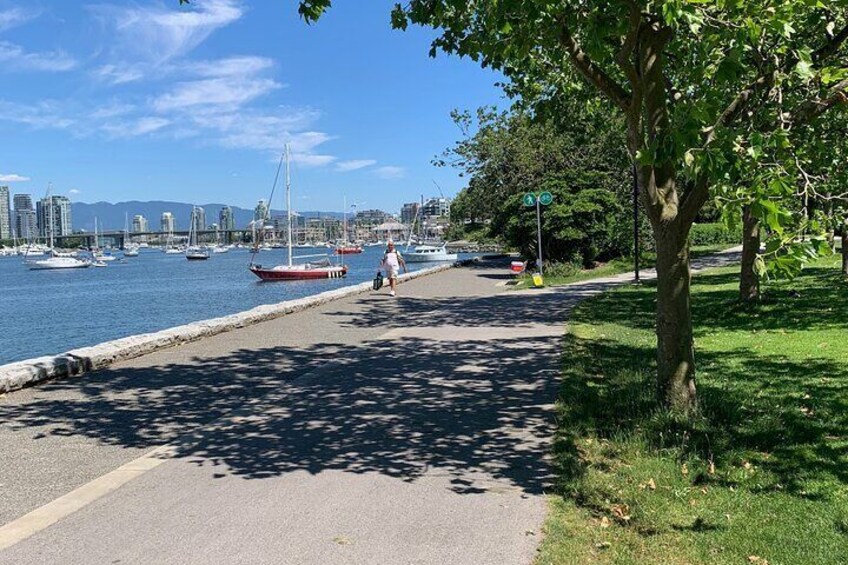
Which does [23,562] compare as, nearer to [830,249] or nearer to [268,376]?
[830,249]

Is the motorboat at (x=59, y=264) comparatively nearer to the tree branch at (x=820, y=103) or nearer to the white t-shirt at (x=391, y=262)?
the white t-shirt at (x=391, y=262)

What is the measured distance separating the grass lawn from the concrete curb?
6229 millimetres

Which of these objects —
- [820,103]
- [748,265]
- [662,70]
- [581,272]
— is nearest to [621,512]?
[820,103]

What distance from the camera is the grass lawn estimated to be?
4031 mm

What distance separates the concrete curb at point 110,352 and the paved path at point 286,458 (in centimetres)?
24

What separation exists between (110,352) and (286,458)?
5.60 metres

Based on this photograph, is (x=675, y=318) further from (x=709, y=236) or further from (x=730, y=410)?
(x=709, y=236)

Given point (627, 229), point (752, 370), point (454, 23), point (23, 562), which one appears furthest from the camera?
point (627, 229)

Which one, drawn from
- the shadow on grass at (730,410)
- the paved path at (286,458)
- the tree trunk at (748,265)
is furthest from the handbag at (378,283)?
the shadow on grass at (730,410)

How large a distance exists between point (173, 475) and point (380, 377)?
3.97 metres

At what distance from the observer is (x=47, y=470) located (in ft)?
18.5

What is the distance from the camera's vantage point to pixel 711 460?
212 inches

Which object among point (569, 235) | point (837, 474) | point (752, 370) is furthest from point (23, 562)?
point (569, 235)

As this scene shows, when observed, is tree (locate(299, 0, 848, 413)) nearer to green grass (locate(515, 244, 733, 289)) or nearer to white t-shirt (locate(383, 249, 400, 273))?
white t-shirt (locate(383, 249, 400, 273))
